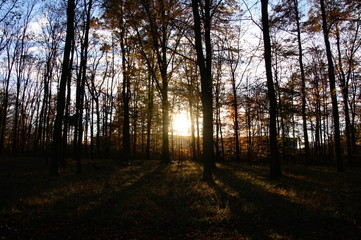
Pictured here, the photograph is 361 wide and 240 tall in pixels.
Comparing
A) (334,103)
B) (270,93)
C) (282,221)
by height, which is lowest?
(282,221)

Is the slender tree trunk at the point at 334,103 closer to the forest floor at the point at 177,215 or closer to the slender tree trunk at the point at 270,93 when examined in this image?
the slender tree trunk at the point at 270,93

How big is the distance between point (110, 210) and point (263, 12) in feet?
41.4

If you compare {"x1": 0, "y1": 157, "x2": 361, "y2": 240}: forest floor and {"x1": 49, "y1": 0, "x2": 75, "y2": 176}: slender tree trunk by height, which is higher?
{"x1": 49, "y1": 0, "x2": 75, "y2": 176}: slender tree trunk

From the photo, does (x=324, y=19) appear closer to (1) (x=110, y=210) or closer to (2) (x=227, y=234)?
(2) (x=227, y=234)

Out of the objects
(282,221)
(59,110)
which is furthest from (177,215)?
(59,110)

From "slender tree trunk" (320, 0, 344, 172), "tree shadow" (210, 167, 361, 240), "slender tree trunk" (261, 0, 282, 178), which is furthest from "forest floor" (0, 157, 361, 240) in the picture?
"slender tree trunk" (320, 0, 344, 172)

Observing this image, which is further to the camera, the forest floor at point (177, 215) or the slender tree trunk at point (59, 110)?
the slender tree trunk at point (59, 110)

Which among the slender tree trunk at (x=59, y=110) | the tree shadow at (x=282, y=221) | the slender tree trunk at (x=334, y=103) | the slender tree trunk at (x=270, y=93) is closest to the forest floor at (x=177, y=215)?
the tree shadow at (x=282, y=221)

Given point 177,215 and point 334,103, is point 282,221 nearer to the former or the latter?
point 177,215

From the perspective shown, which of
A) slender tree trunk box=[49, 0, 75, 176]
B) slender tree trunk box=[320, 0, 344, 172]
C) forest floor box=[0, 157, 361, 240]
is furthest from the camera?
slender tree trunk box=[320, 0, 344, 172]

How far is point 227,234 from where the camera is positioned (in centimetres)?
471

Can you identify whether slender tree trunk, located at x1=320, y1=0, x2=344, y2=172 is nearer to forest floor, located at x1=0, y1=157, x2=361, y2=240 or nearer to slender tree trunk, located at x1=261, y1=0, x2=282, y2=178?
slender tree trunk, located at x1=261, y1=0, x2=282, y2=178

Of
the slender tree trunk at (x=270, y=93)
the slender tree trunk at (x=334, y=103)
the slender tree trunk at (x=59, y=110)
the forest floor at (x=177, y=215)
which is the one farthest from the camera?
the slender tree trunk at (x=334, y=103)

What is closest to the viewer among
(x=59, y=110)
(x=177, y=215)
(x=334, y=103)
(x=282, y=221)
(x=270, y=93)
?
(x=282, y=221)
